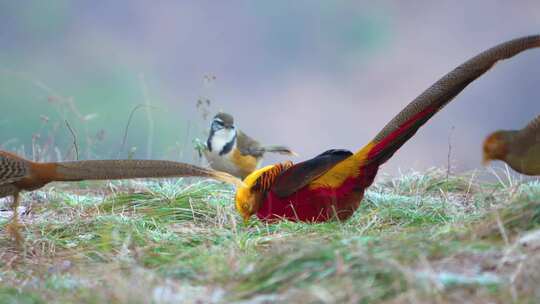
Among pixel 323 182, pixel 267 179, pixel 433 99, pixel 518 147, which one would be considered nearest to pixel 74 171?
pixel 267 179

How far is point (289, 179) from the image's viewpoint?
5.13 metres

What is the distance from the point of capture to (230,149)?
8.00 m

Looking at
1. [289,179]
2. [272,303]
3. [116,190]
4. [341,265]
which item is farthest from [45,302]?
[116,190]

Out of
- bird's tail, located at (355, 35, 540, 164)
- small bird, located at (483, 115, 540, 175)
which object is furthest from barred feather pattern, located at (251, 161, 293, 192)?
small bird, located at (483, 115, 540, 175)

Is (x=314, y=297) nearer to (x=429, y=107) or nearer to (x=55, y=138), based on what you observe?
(x=429, y=107)

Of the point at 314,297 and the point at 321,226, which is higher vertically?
the point at 314,297

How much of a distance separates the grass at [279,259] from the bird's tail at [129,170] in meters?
0.31

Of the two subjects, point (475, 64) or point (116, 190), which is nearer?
point (475, 64)

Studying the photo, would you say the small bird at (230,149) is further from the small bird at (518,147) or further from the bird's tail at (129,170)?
the small bird at (518,147)

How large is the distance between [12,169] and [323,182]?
6.22ft

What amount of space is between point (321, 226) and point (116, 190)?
263 cm

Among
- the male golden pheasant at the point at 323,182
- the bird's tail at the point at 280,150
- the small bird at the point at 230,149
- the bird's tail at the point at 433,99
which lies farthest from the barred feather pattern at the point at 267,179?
the bird's tail at the point at 280,150

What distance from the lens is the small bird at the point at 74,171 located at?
14.6ft

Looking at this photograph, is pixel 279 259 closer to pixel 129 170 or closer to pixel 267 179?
pixel 129 170
